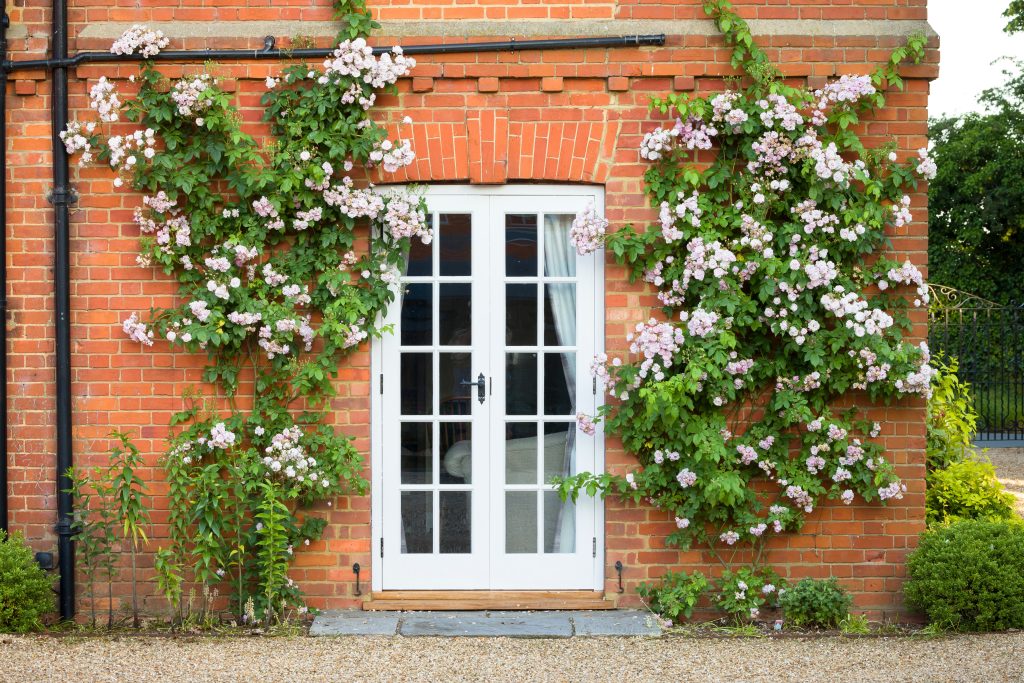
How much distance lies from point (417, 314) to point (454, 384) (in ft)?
1.49

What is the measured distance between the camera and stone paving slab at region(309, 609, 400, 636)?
5453 millimetres

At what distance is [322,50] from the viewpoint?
226 inches

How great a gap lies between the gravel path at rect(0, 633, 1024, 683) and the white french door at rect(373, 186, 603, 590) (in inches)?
25.1

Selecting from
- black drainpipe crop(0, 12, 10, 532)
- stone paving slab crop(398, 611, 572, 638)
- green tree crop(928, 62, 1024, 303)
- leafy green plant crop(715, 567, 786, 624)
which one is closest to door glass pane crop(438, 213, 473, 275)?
stone paving slab crop(398, 611, 572, 638)

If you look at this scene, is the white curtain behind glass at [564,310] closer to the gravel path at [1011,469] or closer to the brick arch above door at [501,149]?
the brick arch above door at [501,149]

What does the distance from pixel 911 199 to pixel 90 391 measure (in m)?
4.74

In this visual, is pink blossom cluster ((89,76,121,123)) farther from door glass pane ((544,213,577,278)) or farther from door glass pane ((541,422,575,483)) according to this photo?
door glass pane ((541,422,575,483))

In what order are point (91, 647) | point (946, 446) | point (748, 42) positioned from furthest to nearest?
point (946, 446) < point (748, 42) < point (91, 647)

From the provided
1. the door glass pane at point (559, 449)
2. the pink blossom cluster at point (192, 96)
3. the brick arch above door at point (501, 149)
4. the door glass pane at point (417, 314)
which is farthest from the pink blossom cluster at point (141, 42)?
the door glass pane at point (559, 449)

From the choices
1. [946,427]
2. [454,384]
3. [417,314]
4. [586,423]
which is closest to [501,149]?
[417,314]

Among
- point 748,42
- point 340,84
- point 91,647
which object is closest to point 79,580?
point 91,647

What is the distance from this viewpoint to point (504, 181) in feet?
19.0

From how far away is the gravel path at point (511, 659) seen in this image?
15.8 feet

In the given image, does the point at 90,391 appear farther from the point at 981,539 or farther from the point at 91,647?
the point at 981,539
